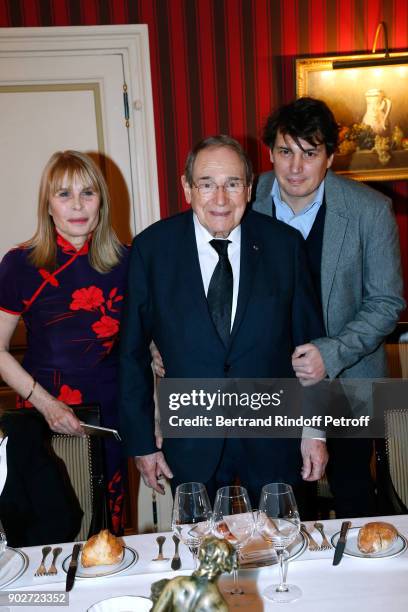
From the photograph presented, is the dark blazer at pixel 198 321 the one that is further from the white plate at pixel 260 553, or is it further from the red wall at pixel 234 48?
the red wall at pixel 234 48

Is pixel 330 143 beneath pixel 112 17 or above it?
beneath

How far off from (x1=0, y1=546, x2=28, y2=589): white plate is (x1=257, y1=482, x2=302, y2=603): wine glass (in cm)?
50

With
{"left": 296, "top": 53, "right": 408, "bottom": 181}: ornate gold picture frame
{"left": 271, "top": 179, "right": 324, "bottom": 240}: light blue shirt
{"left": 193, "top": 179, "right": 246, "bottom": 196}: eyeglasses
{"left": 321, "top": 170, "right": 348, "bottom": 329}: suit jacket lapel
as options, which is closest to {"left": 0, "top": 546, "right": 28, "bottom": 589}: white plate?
{"left": 193, "top": 179, "right": 246, "bottom": 196}: eyeglasses

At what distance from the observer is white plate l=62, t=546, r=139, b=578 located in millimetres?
1372

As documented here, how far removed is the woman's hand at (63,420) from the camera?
2.02 meters

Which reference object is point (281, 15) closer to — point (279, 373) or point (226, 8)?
point (226, 8)

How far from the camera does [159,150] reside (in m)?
3.67

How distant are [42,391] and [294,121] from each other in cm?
116

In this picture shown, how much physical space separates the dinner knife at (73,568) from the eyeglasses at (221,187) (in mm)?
965

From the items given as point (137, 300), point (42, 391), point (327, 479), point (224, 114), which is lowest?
point (327, 479)

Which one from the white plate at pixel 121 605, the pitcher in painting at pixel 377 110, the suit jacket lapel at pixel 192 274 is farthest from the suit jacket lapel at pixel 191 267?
the pitcher in painting at pixel 377 110

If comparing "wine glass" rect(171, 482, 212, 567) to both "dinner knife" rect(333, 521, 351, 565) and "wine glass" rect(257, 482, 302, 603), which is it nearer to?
"wine glass" rect(257, 482, 302, 603)

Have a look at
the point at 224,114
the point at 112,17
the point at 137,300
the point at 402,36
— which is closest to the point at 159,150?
the point at 224,114

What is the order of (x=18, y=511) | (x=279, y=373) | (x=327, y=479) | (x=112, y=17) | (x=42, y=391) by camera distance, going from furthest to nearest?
(x=112, y=17), (x=327, y=479), (x=42, y=391), (x=279, y=373), (x=18, y=511)
